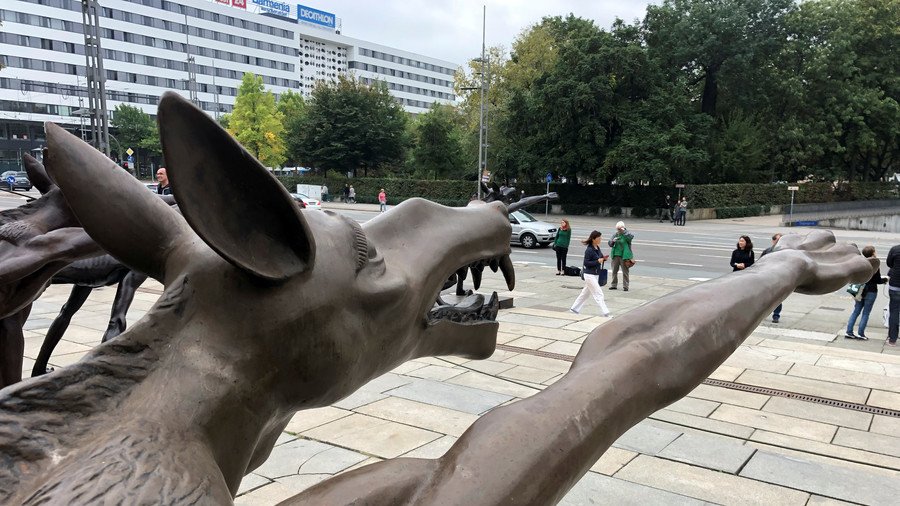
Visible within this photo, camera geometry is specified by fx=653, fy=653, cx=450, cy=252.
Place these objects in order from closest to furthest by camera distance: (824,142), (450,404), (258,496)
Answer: (258,496) → (450,404) → (824,142)

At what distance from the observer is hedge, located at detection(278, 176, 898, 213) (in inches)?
1451

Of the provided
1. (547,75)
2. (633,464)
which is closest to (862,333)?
(633,464)

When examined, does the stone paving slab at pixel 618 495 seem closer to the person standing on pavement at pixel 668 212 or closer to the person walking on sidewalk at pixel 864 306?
the person walking on sidewalk at pixel 864 306

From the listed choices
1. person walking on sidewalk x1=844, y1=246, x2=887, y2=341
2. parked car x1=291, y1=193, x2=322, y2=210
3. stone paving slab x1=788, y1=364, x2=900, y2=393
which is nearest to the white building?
parked car x1=291, y1=193, x2=322, y2=210

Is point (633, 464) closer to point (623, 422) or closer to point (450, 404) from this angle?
point (450, 404)

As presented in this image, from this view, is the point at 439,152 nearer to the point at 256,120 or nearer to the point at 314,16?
the point at 256,120

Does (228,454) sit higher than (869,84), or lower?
lower

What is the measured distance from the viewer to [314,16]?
386 feet

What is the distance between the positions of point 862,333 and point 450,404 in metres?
7.58

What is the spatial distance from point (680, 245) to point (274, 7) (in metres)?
98.8

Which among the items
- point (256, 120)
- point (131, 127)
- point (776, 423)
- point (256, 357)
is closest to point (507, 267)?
point (256, 357)

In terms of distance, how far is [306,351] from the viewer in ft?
3.62

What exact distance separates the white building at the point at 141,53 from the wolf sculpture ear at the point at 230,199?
188 feet

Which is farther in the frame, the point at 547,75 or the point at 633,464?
the point at 547,75
